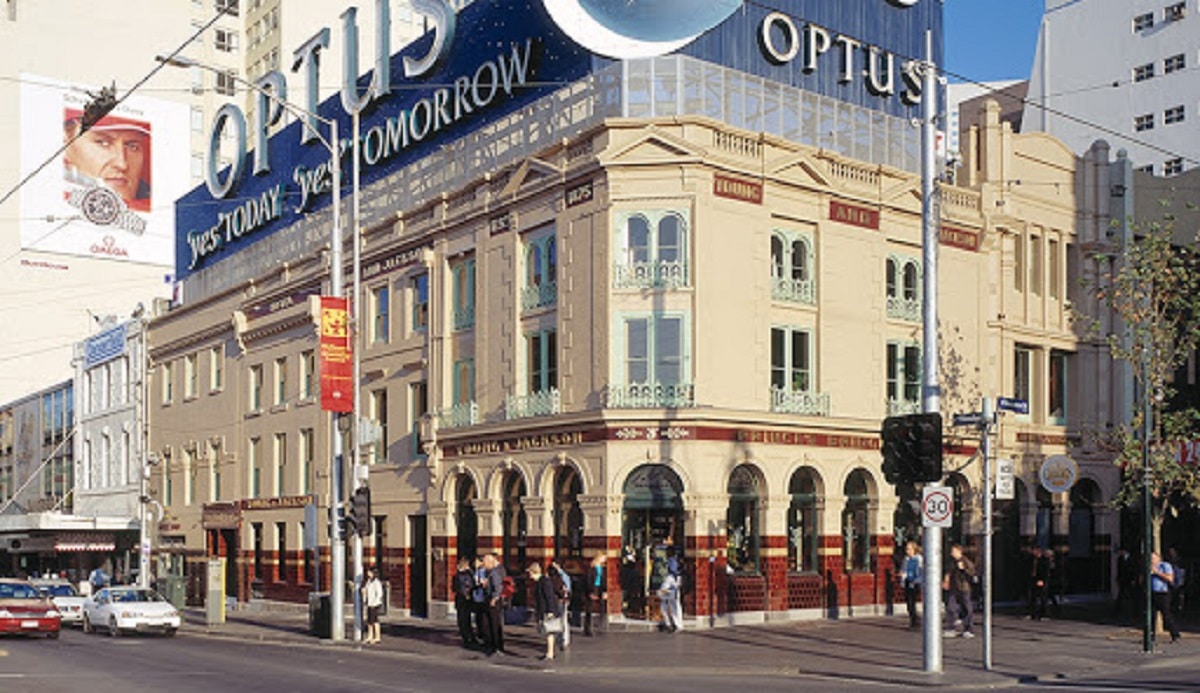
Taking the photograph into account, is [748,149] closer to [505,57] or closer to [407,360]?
[505,57]

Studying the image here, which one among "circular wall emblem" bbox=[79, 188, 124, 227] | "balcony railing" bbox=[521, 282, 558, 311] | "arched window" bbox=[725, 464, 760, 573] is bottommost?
"arched window" bbox=[725, 464, 760, 573]

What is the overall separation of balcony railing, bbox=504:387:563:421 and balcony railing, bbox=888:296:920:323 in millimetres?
8795

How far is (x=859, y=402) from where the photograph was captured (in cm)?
3541

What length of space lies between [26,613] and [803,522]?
17929mm

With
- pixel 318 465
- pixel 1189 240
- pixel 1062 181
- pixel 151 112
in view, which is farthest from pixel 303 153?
pixel 151 112

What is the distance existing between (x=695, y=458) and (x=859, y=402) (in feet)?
18.1

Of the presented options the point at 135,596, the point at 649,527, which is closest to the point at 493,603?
the point at 649,527

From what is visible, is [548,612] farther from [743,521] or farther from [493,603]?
[743,521]

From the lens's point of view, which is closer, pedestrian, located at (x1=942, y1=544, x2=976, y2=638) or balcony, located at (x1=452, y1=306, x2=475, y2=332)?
pedestrian, located at (x1=942, y1=544, x2=976, y2=638)

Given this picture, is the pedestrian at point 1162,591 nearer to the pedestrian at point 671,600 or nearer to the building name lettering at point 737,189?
the pedestrian at point 671,600

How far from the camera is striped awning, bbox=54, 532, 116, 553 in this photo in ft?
192

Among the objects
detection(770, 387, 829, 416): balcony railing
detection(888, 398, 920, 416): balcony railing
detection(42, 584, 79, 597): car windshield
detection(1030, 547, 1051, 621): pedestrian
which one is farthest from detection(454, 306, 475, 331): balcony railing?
detection(1030, 547, 1051, 621): pedestrian

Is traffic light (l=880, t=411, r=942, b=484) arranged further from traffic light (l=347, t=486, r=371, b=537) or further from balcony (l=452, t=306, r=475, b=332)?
balcony (l=452, t=306, r=475, b=332)

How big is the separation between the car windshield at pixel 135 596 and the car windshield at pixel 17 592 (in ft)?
6.45
